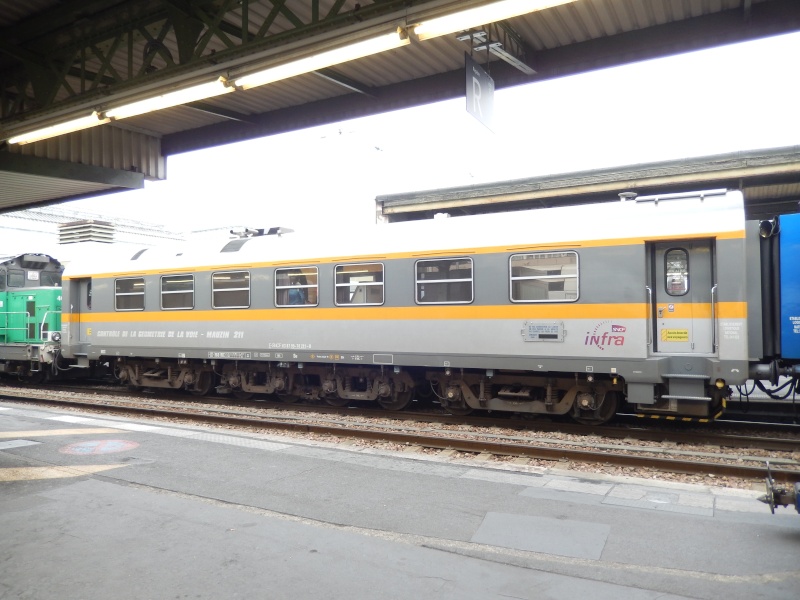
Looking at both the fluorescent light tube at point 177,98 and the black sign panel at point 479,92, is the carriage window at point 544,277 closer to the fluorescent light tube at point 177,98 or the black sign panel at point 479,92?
the black sign panel at point 479,92

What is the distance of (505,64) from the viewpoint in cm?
991

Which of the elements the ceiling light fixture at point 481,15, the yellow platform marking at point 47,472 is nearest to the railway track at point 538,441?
the yellow platform marking at point 47,472

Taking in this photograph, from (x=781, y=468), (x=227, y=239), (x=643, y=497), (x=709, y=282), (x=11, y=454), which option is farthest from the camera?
(x=227, y=239)

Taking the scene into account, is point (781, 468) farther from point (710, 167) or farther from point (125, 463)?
point (710, 167)

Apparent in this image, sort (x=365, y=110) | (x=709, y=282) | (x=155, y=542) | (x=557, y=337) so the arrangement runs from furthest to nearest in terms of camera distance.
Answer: (x=365, y=110)
(x=557, y=337)
(x=709, y=282)
(x=155, y=542)

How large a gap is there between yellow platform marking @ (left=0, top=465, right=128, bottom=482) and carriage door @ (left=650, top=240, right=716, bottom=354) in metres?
7.84

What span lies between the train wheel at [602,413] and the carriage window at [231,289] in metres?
6.94

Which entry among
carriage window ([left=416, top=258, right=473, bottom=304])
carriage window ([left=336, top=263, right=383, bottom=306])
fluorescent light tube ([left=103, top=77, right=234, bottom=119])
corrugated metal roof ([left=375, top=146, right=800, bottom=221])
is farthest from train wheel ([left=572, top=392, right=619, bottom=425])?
corrugated metal roof ([left=375, top=146, right=800, bottom=221])

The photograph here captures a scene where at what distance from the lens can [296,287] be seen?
12.4m

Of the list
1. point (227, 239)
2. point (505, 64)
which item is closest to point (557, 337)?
point (505, 64)

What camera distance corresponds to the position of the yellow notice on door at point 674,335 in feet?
30.5

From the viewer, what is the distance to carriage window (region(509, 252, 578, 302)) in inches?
388

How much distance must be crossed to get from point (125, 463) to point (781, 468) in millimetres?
8200

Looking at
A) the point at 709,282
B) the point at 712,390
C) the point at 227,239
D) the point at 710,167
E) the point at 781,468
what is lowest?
the point at 781,468
